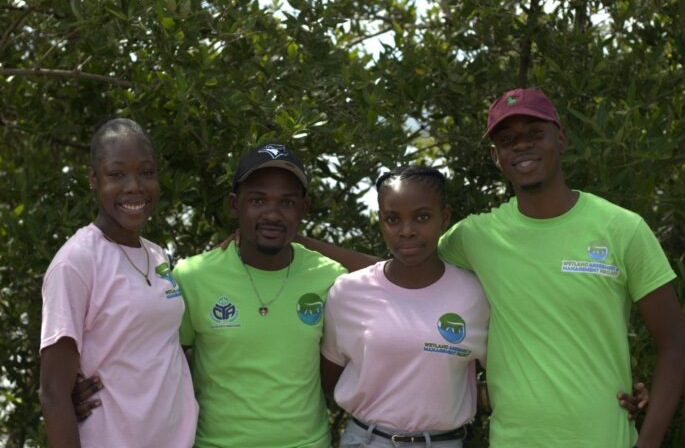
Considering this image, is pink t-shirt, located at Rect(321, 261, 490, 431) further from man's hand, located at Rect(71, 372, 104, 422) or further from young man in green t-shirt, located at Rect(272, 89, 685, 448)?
man's hand, located at Rect(71, 372, 104, 422)

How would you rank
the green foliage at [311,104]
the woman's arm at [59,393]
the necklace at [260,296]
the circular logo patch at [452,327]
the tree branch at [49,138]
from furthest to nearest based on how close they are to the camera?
the tree branch at [49,138] → the green foliage at [311,104] → the necklace at [260,296] → the circular logo patch at [452,327] → the woman's arm at [59,393]

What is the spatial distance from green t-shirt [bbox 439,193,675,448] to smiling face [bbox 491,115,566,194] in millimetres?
155

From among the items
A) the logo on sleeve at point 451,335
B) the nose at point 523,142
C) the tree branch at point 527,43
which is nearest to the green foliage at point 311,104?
the tree branch at point 527,43

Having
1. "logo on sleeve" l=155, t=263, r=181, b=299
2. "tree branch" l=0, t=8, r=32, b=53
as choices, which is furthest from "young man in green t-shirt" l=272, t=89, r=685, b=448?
"tree branch" l=0, t=8, r=32, b=53

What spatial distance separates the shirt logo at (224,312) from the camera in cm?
384

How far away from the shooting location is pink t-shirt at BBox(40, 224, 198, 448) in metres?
3.36

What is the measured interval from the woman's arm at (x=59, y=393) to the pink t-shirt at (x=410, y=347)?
3.40 feet

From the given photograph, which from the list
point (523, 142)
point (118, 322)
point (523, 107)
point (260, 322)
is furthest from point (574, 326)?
point (118, 322)

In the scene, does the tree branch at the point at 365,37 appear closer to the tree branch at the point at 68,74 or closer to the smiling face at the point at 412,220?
the tree branch at the point at 68,74

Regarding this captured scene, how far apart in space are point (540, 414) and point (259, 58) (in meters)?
2.51

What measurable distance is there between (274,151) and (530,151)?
3.23 feet

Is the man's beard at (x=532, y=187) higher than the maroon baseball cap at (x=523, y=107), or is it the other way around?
the maroon baseball cap at (x=523, y=107)

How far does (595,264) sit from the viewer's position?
3549 millimetres

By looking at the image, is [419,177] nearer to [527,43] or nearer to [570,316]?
[570,316]
